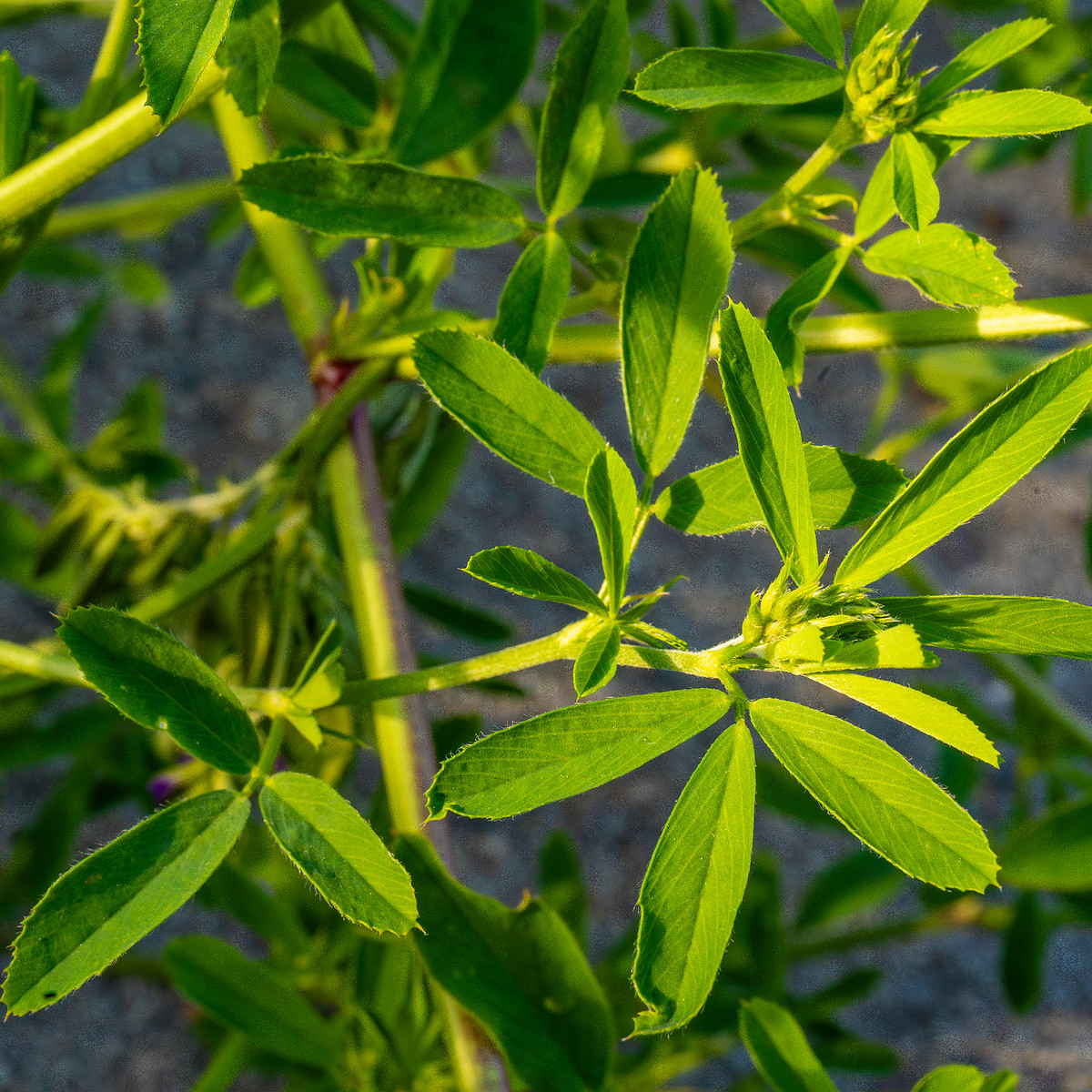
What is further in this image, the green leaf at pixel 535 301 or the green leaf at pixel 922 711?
the green leaf at pixel 535 301

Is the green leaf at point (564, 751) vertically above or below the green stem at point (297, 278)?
below

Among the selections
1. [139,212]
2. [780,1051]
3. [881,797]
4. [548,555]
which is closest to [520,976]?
[780,1051]

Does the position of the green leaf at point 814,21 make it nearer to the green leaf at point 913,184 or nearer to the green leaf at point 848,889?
the green leaf at point 913,184

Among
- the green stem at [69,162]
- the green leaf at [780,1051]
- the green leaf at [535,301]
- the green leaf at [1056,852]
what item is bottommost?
the green leaf at [1056,852]

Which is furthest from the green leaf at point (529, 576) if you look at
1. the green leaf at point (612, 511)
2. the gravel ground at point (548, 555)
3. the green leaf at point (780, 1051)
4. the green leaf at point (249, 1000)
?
the gravel ground at point (548, 555)

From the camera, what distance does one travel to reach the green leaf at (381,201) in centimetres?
35

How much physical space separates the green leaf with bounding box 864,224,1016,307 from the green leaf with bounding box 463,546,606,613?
0.51ft

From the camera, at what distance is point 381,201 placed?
0.36 m

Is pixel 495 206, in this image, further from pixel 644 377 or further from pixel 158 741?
pixel 158 741

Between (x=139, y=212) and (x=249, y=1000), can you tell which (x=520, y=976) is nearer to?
(x=249, y=1000)

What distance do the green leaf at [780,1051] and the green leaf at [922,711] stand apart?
22cm

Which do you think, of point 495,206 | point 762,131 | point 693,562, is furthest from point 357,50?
point 693,562

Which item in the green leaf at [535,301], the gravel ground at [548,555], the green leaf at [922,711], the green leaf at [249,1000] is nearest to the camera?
the green leaf at [922,711]

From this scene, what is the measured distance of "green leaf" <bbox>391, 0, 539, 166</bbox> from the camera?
48 centimetres
